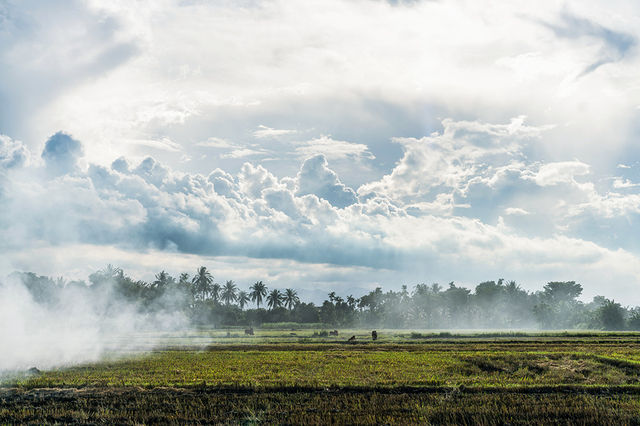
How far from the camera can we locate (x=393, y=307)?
157 m

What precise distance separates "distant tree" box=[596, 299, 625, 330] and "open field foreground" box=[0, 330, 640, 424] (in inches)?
3942

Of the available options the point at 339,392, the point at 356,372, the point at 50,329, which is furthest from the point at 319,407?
the point at 50,329

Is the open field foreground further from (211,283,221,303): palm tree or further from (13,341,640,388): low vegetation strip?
(211,283,221,303): palm tree

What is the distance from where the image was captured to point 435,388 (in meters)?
22.2

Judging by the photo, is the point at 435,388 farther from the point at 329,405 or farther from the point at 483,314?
the point at 483,314

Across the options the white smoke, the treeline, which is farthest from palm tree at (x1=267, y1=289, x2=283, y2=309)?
the white smoke

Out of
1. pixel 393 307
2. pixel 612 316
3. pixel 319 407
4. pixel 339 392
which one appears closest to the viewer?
pixel 319 407

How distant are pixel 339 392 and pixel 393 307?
139619 millimetres

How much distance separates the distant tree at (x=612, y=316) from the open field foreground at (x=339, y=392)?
328 ft

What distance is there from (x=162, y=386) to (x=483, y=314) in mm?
164439

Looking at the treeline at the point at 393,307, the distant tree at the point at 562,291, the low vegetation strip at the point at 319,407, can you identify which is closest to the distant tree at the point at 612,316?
the treeline at the point at 393,307

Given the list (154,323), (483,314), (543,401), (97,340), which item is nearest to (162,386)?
(543,401)

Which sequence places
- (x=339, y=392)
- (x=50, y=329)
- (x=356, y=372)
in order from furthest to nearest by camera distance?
(x=50, y=329) < (x=356, y=372) < (x=339, y=392)

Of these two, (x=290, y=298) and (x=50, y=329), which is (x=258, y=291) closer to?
(x=290, y=298)
